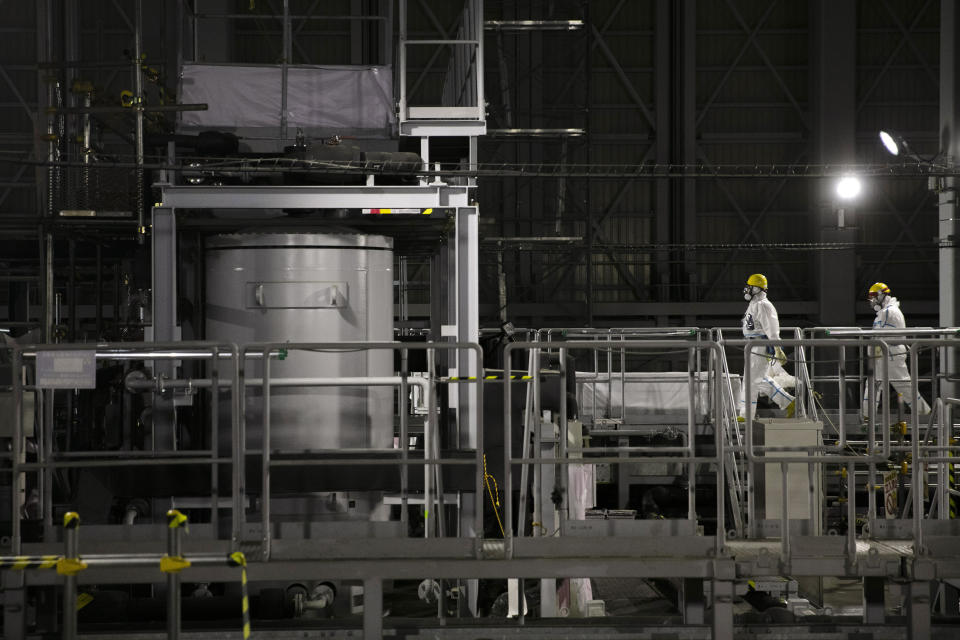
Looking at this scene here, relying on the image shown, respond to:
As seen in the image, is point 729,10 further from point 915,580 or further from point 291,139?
point 915,580

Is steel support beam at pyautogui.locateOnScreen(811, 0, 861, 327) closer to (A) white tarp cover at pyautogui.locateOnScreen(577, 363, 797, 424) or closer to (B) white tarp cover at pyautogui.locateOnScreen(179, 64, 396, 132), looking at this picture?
(A) white tarp cover at pyautogui.locateOnScreen(577, 363, 797, 424)

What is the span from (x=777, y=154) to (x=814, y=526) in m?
23.0

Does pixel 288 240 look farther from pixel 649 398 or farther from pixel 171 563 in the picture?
pixel 649 398

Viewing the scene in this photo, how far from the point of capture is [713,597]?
24.4 feet

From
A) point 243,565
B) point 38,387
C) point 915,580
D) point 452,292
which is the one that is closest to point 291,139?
point 452,292

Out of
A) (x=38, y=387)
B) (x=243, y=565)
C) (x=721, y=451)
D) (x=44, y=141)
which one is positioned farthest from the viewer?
(x=44, y=141)

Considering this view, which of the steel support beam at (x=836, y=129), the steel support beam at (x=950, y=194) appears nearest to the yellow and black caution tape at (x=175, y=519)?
the steel support beam at (x=950, y=194)

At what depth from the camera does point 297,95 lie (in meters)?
12.0

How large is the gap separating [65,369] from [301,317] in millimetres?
2987

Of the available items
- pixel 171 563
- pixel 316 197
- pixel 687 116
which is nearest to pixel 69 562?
pixel 171 563

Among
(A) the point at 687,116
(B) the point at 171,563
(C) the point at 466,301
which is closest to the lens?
(B) the point at 171,563

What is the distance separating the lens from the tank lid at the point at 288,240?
10406mm

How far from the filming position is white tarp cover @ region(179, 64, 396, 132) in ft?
39.0

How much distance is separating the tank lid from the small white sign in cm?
292
